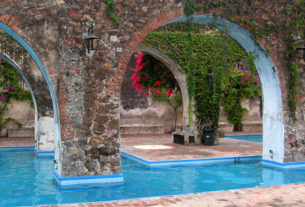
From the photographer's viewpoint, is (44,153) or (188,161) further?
(44,153)

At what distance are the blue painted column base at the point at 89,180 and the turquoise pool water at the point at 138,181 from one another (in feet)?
0.42

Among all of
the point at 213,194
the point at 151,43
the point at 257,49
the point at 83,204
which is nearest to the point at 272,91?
the point at 257,49

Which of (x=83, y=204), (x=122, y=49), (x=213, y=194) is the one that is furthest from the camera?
(x=122, y=49)

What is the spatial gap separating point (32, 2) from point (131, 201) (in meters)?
3.66

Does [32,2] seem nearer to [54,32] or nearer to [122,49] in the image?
[54,32]

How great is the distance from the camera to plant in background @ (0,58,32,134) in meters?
14.4

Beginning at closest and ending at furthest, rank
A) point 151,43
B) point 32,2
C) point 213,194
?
point 213,194 → point 32,2 → point 151,43

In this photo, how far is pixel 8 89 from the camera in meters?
14.6

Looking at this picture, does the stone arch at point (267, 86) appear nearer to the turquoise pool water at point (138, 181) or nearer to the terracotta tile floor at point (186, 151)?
the turquoise pool water at point (138, 181)

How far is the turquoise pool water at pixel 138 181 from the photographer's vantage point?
5.81 metres

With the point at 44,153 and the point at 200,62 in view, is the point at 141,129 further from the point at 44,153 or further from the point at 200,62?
the point at 44,153

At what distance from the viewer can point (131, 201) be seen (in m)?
5.19

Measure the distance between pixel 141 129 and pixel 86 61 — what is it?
405 inches

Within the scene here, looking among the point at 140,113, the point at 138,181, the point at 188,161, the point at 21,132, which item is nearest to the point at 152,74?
the point at 140,113
